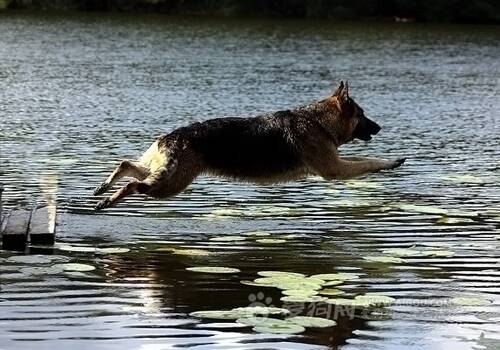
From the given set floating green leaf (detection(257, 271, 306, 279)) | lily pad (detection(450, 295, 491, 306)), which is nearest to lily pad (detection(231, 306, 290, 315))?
floating green leaf (detection(257, 271, 306, 279))

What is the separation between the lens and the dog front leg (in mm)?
11797

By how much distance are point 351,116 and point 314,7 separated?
66.7 meters

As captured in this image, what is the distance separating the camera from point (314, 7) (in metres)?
77.6

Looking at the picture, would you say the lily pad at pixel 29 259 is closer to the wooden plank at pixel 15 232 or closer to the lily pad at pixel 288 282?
the wooden plank at pixel 15 232

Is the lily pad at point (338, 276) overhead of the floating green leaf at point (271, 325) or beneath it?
overhead

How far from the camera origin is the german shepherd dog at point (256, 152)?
434 inches

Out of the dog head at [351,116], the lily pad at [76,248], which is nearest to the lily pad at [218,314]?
the lily pad at [76,248]

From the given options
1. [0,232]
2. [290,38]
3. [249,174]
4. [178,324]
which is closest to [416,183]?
[249,174]

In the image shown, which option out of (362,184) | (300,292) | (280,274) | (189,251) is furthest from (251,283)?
(362,184)

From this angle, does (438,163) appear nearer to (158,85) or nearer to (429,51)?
(158,85)

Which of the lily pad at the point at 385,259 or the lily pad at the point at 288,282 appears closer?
the lily pad at the point at 288,282

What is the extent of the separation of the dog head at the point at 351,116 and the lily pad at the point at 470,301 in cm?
365

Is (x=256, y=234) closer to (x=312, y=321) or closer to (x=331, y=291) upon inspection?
(x=331, y=291)

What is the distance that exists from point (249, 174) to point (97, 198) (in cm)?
251
